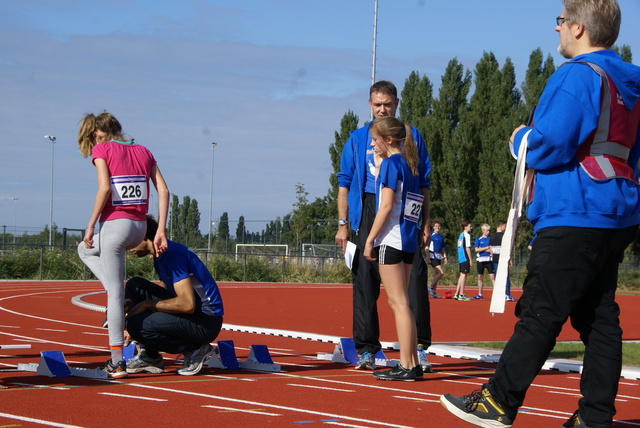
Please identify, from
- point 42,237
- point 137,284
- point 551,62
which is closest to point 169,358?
point 137,284

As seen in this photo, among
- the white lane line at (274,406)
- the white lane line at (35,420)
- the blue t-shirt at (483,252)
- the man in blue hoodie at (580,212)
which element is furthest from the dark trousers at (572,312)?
the blue t-shirt at (483,252)

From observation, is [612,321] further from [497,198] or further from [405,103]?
[405,103]

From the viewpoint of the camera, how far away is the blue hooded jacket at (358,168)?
7.19 metres

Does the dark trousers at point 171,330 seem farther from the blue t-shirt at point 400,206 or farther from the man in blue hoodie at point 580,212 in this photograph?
the man in blue hoodie at point 580,212

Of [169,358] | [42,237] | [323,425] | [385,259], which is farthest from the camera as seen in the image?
[42,237]

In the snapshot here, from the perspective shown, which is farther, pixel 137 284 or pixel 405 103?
pixel 405 103

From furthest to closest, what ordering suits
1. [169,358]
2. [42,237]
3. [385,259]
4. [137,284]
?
[42,237], [169,358], [137,284], [385,259]

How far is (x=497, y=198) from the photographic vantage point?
49.3 metres

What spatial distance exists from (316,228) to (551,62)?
17437 millimetres

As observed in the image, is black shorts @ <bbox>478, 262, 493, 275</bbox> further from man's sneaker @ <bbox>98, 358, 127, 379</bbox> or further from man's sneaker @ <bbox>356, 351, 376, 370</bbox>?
man's sneaker @ <bbox>98, 358, 127, 379</bbox>

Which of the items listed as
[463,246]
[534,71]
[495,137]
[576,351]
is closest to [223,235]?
[495,137]

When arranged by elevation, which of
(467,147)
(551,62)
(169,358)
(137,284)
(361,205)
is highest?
(551,62)

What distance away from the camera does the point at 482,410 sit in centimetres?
414

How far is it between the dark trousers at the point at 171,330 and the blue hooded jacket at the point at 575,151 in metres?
3.27
